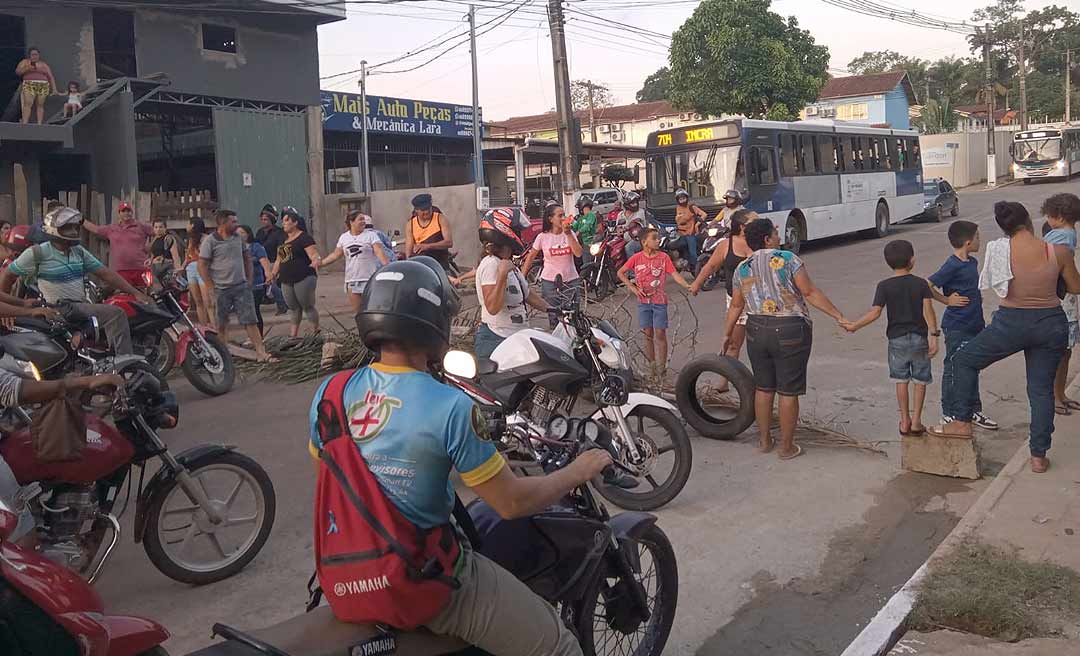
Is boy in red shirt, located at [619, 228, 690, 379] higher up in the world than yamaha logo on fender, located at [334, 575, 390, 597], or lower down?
higher up

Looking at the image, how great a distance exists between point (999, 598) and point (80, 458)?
3.87 m

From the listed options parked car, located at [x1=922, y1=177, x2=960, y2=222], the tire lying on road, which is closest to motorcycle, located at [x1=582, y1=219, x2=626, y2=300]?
the tire lying on road

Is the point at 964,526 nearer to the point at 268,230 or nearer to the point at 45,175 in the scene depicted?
the point at 268,230

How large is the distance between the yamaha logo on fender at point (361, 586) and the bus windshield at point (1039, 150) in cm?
4382

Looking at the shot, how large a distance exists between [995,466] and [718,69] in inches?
1251

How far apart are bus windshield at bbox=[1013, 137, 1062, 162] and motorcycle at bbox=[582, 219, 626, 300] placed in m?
31.0

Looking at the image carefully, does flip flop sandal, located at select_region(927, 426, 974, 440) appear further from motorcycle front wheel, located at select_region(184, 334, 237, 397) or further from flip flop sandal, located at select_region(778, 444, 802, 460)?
motorcycle front wheel, located at select_region(184, 334, 237, 397)

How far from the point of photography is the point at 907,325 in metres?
6.36

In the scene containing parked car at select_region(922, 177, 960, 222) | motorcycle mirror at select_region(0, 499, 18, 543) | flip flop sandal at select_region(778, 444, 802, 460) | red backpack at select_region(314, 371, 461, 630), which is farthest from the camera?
parked car at select_region(922, 177, 960, 222)

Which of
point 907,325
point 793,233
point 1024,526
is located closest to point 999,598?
point 1024,526

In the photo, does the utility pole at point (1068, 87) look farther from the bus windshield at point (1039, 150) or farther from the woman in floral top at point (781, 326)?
the woman in floral top at point (781, 326)

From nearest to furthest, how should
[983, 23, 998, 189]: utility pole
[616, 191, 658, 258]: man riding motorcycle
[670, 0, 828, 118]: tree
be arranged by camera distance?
[616, 191, 658, 258]: man riding motorcycle < [670, 0, 828, 118]: tree < [983, 23, 998, 189]: utility pole

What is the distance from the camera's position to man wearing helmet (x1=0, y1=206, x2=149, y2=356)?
7.25 metres

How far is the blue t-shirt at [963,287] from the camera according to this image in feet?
21.5
